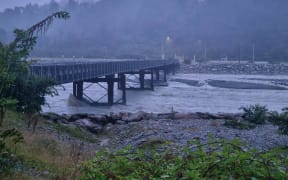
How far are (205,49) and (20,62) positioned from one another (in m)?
106

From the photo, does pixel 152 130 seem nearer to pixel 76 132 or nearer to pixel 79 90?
pixel 76 132

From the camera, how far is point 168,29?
490 feet

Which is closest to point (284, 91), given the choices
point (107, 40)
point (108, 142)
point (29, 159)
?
point (108, 142)

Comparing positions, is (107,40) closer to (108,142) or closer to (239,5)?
(239,5)

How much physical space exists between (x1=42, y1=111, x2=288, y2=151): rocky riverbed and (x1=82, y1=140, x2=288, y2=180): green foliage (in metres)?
9.92

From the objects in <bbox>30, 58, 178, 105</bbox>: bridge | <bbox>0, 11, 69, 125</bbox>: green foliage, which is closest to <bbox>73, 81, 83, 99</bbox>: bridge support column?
<bbox>30, 58, 178, 105</bbox>: bridge

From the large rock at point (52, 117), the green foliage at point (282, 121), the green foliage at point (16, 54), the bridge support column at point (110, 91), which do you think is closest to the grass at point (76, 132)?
the large rock at point (52, 117)

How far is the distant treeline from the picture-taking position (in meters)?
111

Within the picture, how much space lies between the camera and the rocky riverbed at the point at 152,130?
45.9ft

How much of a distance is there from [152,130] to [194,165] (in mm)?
13723

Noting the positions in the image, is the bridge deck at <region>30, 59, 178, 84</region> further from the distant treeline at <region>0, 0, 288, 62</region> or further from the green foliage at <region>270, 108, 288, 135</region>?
the distant treeline at <region>0, 0, 288, 62</region>

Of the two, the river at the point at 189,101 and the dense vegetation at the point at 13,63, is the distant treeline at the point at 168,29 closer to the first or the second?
the river at the point at 189,101

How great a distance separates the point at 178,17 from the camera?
16762cm

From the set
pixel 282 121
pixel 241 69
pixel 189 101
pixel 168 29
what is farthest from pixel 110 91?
pixel 168 29
